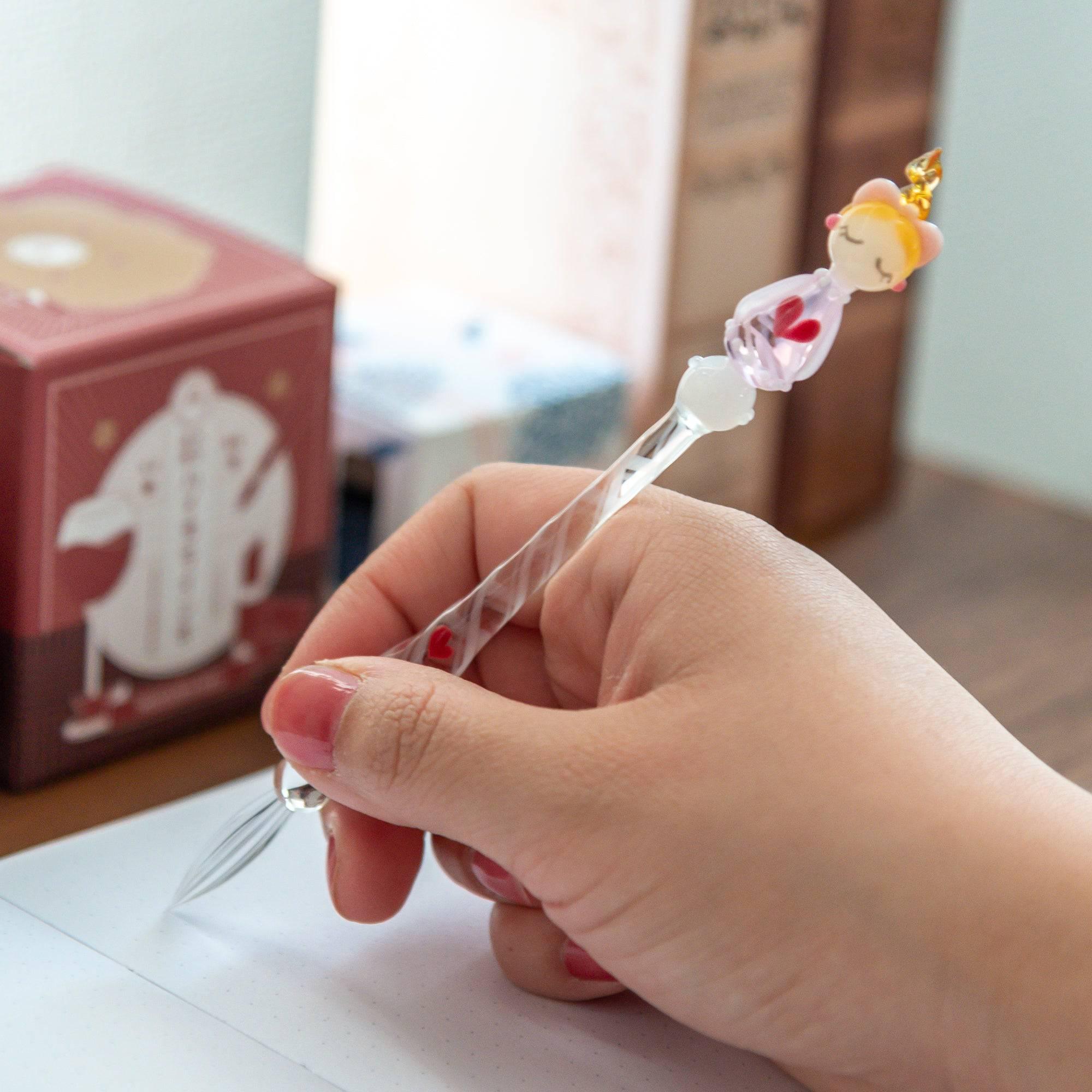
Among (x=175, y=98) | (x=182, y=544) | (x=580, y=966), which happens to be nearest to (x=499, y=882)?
(x=580, y=966)

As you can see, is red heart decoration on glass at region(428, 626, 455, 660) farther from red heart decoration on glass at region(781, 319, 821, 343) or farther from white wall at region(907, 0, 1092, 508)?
white wall at region(907, 0, 1092, 508)

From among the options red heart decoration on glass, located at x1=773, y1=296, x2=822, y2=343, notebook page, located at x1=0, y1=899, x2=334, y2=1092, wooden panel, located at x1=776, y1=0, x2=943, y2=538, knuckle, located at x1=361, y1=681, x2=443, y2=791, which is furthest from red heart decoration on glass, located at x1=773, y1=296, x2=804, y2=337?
wooden panel, located at x1=776, y1=0, x2=943, y2=538

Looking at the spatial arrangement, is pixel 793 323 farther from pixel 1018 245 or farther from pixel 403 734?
pixel 1018 245

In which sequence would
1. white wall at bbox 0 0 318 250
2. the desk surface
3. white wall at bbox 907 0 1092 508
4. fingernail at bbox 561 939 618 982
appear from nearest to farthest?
fingernail at bbox 561 939 618 982
the desk surface
white wall at bbox 0 0 318 250
white wall at bbox 907 0 1092 508

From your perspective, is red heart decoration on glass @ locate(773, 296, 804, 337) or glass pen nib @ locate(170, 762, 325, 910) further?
glass pen nib @ locate(170, 762, 325, 910)

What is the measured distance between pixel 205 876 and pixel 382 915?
6 cm

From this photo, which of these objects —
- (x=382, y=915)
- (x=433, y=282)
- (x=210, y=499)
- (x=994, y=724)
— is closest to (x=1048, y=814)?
(x=994, y=724)

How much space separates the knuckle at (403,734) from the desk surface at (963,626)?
194 millimetres

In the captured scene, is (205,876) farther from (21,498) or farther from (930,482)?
(930,482)

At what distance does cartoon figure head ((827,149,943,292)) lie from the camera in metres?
0.33

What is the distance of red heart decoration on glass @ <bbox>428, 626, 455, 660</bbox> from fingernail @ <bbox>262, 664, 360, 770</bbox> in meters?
0.06

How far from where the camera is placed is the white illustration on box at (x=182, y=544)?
524mm

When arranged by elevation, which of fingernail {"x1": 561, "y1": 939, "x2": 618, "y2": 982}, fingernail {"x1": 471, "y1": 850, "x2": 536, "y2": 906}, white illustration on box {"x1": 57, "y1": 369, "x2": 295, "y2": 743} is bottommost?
fingernail {"x1": 561, "y1": 939, "x2": 618, "y2": 982}

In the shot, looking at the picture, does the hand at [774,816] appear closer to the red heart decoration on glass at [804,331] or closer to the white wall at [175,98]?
the red heart decoration on glass at [804,331]
